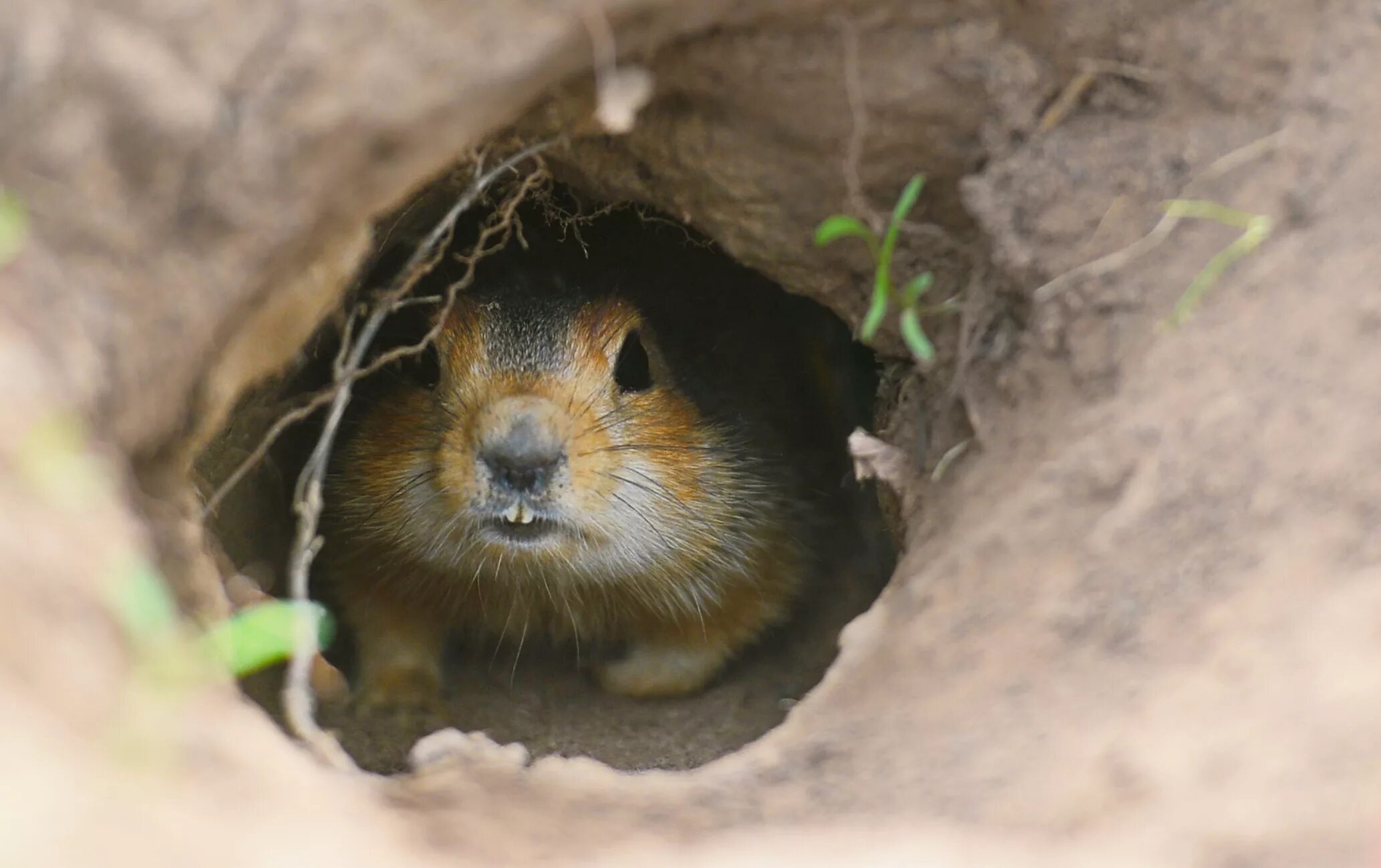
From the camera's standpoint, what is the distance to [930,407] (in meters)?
3.55

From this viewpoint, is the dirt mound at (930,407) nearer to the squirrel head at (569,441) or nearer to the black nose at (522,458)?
the black nose at (522,458)

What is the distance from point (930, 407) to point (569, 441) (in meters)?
1.25

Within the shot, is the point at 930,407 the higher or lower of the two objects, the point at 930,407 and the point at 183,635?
the higher

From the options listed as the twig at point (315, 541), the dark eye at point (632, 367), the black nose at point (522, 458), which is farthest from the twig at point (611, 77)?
the dark eye at point (632, 367)

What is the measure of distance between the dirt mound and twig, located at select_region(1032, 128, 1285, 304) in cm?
1

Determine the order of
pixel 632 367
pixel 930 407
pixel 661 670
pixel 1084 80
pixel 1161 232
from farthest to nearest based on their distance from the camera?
pixel 661 670 < pixel 632 367 < pixel 930 407 < pixel 1084 80 < pixel 1161 232

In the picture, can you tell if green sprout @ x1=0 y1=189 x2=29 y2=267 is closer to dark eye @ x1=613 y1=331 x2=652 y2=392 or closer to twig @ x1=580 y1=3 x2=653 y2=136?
twig @ x1=580 y1=3 x2=653 y2=136

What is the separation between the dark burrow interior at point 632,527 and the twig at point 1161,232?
163 cm

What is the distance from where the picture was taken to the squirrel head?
404 centimetres

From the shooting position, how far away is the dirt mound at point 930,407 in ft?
6.30

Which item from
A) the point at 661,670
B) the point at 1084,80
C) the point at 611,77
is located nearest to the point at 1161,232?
the point at 1084,80

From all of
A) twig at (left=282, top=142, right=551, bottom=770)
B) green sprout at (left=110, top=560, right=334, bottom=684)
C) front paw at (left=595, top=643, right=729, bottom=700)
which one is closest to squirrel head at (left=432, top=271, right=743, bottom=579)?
front paw at (left=595, top=643, right=729, bottom=700)

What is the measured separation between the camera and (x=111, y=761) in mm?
1706

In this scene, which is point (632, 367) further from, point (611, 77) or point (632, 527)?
point (611, 77)
